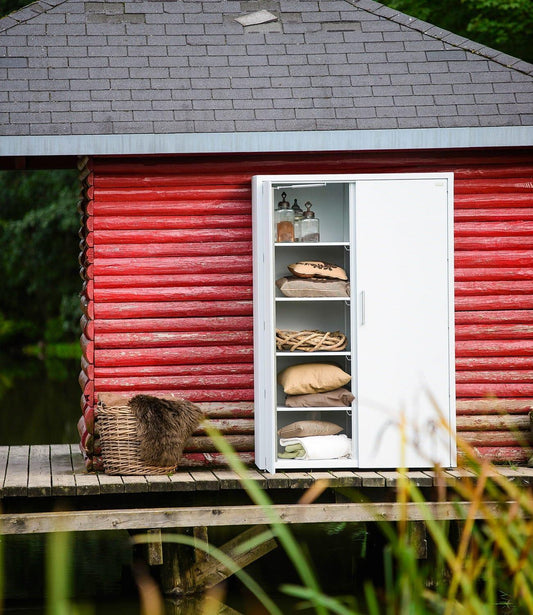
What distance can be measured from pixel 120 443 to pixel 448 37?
3835 millimetres

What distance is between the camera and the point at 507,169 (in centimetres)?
762

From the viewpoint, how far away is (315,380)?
7059 millimetres

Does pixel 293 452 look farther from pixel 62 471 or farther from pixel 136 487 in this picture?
pixel 62 471

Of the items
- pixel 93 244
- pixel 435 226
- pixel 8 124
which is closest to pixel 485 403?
pixel 435 226

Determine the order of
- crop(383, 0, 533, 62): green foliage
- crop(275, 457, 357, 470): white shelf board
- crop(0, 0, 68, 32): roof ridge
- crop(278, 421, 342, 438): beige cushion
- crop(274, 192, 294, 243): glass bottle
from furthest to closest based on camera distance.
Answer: crop(383, 0, 533, 62): green foliage → crop(0, 0, 68, 32): roof ridge → crop(274, 192, 294, 243): glass bottle → crop(278, 421, 342, 438): beige cushion → crop(275, 457, 357, 470): white shelf board

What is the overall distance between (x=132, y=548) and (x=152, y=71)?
12.4 ft

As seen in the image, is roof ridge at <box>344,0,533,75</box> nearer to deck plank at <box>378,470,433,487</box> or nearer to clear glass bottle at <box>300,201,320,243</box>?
clear glass bottle at <box>300,201,320,243</box>

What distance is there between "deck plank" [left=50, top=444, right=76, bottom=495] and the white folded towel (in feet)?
4.70

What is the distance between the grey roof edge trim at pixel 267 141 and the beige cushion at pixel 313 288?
2.89ft

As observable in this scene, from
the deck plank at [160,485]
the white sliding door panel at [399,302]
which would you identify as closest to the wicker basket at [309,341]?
the white sliding door panel at [399,302]

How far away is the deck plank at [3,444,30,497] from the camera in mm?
6645

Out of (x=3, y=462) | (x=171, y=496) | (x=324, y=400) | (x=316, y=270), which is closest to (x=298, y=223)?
(x=316, y=270)

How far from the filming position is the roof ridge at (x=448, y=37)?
25.4 ft

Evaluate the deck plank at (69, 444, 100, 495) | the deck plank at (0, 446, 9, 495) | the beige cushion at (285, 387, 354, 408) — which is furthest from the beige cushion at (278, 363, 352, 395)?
→ the deck plank at (0, 446, 9, 495)
